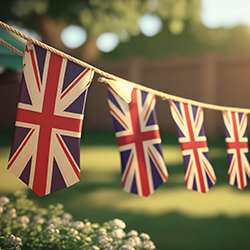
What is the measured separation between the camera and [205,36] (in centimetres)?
1055

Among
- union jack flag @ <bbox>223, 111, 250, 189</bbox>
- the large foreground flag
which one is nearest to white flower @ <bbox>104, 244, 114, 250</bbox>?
union jack flag @ <bbox>223, 111, 250, 189</bbox>

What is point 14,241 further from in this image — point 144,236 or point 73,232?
point 144,236

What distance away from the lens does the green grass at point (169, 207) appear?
1832mm

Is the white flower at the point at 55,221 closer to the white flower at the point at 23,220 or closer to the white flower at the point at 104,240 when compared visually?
the white flower at the point at 23,220

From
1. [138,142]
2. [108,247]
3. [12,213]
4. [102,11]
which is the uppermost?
[102,11]

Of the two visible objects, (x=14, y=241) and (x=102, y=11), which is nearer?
(x=14, y=241)

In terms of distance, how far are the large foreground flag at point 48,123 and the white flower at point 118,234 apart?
1117mm

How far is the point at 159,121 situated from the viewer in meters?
4.97

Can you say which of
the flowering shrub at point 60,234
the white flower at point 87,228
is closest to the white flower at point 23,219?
the flowering shrub at point 60,234

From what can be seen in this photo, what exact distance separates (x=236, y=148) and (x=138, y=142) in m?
0.55

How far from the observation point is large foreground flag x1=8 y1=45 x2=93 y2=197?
2.73 feet

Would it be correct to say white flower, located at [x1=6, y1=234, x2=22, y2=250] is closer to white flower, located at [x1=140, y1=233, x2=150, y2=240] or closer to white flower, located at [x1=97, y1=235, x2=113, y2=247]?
white flower, located at [x1=97, y1=235, x2=113, y2=247]

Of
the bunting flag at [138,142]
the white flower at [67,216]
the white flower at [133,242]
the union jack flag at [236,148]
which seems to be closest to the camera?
the bunting flag at [138,142]

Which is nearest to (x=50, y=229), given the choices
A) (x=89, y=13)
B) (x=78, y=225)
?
(x=78, y=225)
